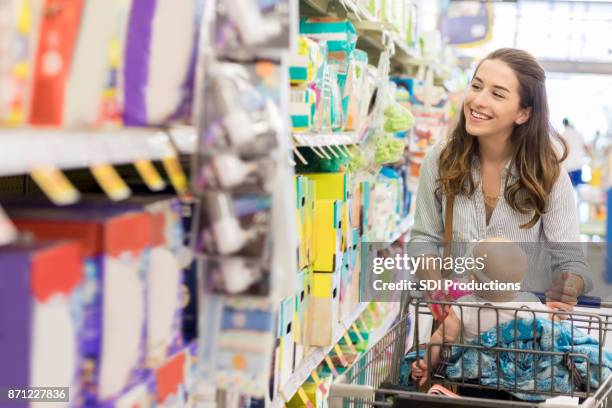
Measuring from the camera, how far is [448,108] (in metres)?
5.92

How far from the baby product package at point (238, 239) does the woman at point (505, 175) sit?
134cm

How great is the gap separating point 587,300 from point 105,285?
5.52 ft

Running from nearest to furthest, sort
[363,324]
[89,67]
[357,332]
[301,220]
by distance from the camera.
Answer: [89,67]
[301,220]
[357,332]
[363,324]

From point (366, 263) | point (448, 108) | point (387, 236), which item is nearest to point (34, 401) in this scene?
point (366, 263)

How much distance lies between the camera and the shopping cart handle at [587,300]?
2.23 m

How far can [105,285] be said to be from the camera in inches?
37.5

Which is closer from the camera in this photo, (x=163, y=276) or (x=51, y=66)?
(x=51, y=66)

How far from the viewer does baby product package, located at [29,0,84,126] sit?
83cm

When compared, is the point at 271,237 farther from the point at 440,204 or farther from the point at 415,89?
the point at 415,89

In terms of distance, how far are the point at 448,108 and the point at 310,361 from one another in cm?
395

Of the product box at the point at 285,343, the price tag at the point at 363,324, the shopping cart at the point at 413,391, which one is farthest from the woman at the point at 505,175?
the price tag at the point at 363,324

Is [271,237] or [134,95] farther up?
[134,95]

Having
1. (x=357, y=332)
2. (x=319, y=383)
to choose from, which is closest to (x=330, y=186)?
(x=319, y=383)

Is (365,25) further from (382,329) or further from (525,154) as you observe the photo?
(382,329)
